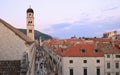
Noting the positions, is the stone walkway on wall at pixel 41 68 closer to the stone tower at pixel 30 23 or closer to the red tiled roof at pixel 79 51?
the red tiled roof at pixel 79 51

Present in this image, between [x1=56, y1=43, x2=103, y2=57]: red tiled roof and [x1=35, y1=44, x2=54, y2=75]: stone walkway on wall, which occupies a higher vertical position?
[x1=56, y1=43, x2=103, y2=57]: red tiled roof

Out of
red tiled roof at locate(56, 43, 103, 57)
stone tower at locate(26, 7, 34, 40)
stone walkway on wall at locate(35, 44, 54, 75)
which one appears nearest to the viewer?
stone walkway on wall at locate(35, 44, 54, 75)

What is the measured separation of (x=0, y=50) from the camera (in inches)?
631

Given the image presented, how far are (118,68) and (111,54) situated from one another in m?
2.43

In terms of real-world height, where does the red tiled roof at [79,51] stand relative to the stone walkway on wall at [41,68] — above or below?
above

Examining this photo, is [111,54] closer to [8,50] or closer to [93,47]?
[93,47]

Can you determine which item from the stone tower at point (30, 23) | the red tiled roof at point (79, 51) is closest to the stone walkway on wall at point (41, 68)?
the red tiled roof at point (79, 51)

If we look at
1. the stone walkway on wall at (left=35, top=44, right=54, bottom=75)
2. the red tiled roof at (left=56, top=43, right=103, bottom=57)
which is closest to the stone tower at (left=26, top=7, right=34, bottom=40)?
the stone walkway on wall at (left=35, top=44, right=54, bottom=75)

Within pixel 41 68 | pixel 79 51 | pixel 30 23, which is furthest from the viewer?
pixel 30 23

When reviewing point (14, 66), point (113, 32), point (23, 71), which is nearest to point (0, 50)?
point (14, 66)

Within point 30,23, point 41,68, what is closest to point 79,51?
point 41,68

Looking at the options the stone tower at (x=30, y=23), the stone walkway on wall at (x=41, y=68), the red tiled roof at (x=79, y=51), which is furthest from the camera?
the stone tower at (x=30, y=23)

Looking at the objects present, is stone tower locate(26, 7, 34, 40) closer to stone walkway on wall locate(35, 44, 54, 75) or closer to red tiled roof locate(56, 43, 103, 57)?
stone walkway on wall locate(35, 44, 54, 75)

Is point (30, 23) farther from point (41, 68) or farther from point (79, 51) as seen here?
point (79, 51)
